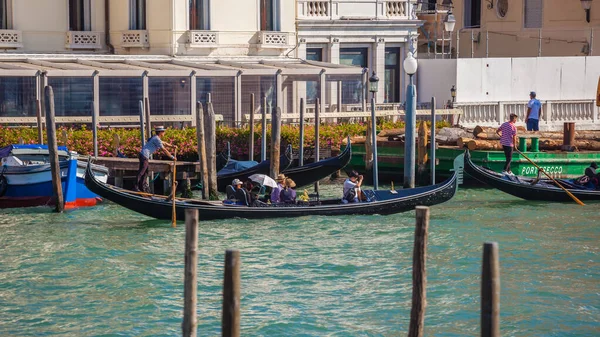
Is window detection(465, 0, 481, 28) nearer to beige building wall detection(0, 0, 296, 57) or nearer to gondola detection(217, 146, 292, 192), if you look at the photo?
beige building wall detection(0, 0, 296, 57)

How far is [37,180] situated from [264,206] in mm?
4227

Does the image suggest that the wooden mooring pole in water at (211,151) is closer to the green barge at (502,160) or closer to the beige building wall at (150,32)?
the green barge at (502,160)

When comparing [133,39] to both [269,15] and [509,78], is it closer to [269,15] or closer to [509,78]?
[269,15]

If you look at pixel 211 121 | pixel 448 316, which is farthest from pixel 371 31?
pixel 448 316

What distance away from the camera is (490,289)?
9398mm

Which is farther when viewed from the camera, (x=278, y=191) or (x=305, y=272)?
(x=278, y=191)

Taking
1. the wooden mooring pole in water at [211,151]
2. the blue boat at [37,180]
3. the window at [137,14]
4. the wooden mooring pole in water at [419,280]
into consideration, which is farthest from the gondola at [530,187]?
the wooden mooring pole in water at [419,280]

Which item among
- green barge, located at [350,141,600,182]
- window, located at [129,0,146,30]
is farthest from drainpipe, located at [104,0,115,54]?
green barge, located at [350,141,600,182]

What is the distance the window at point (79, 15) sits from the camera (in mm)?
27531

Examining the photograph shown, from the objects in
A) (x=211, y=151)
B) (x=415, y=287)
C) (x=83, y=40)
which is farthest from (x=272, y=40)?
(x=415, y=287)

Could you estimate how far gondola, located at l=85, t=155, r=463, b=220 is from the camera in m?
19.5

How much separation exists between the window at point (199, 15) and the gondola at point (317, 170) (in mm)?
6317

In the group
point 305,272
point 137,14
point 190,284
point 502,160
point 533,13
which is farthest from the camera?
point 533,13

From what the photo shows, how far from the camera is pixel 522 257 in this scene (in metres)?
17.3
